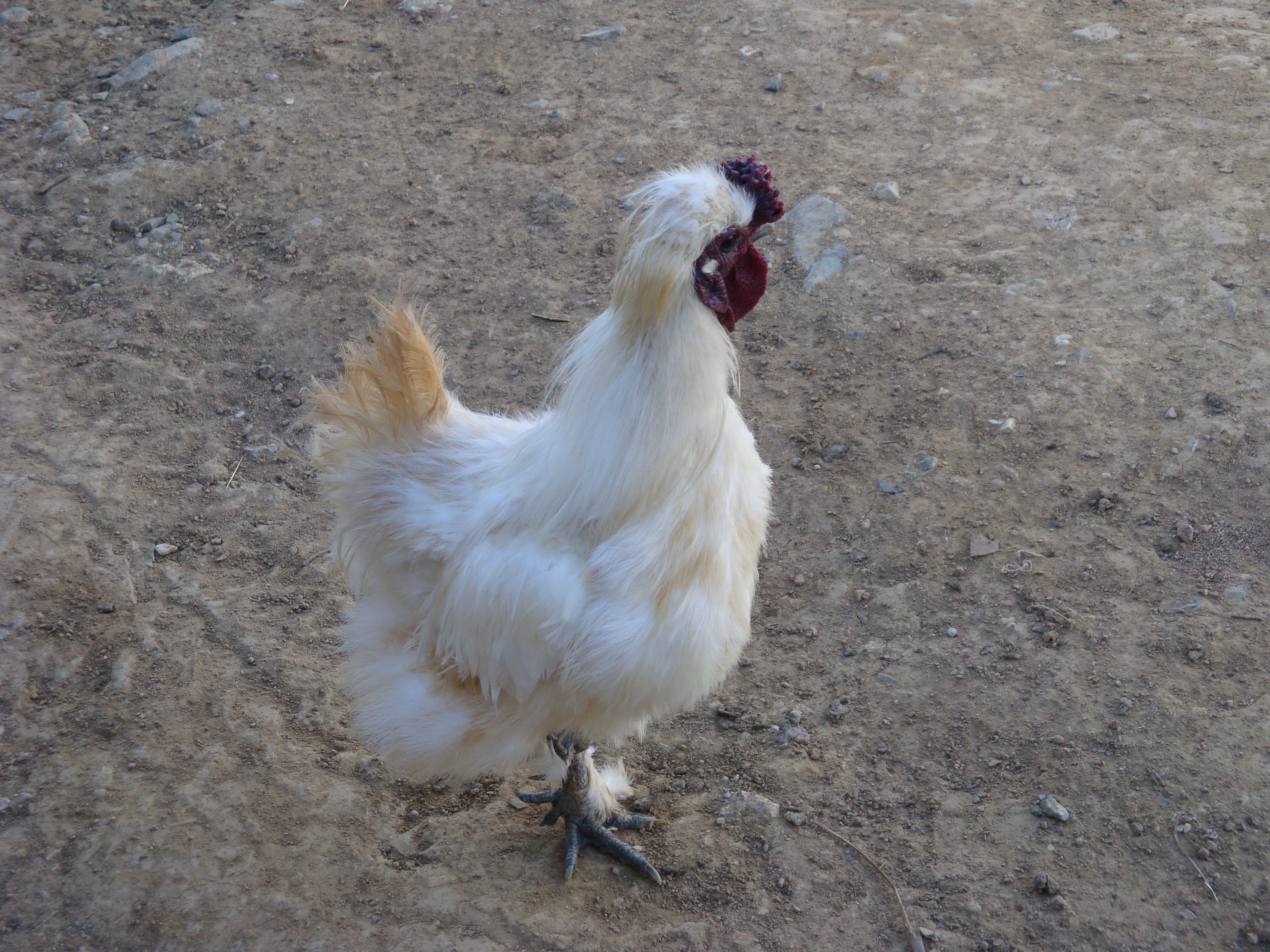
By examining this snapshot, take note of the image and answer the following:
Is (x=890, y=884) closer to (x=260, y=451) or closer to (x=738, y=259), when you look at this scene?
(x=738, y=259)

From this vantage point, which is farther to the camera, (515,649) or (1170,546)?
(1170,546)

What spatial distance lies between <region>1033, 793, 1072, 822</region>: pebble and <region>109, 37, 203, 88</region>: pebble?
776cm

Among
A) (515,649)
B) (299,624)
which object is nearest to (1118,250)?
(515,649)

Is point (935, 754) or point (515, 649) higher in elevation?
point (515, 649)

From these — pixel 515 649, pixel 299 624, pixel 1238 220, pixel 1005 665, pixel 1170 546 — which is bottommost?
pixel 299 624

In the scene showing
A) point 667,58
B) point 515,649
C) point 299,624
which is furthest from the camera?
point 667,58

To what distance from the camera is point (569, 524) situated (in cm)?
294

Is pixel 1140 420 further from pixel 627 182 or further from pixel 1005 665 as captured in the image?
pixel 627 182

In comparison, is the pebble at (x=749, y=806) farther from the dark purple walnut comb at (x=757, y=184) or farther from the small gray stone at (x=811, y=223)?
the small gray stone at (x=811, y=223)

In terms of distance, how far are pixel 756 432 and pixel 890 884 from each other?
2431mm

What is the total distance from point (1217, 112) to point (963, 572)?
396 centimetres

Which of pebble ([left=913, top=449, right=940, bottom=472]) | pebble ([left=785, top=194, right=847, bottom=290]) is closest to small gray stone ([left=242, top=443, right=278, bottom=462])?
pebble ([left=785, top=194, right=847, bottom=290])

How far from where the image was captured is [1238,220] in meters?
5.10

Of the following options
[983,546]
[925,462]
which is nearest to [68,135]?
[925,462]
